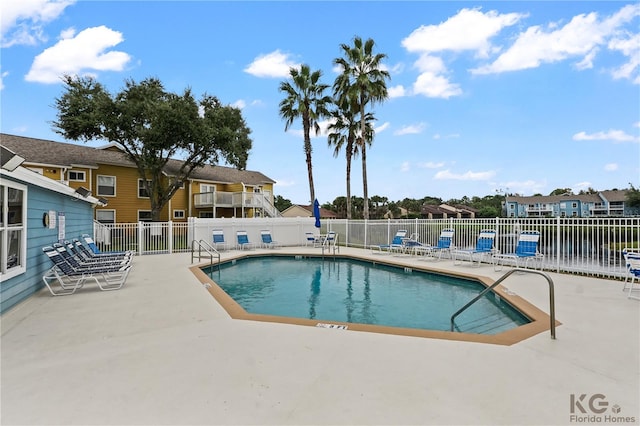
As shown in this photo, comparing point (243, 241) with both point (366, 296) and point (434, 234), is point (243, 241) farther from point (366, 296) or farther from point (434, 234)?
point (366, 296)

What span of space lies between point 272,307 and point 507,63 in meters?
14.3

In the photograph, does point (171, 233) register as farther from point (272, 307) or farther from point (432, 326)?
point (432, 326)

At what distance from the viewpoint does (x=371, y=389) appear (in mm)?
2670

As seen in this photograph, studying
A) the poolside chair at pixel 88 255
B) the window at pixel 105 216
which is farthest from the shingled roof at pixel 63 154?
the poolside chair at pixel 88 255

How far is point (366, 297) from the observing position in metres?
7.40

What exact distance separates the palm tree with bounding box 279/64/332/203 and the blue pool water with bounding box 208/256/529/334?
458 inches

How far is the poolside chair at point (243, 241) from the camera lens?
635 inches

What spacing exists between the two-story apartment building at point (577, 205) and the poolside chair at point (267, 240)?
53.5 m

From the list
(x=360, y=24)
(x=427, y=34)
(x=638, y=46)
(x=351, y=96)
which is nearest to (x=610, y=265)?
(x=638, y=46)

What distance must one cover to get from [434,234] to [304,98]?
13486 mm

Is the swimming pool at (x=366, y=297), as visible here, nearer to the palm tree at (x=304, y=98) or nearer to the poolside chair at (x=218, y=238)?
the poolside chair at (x=218, y=238)

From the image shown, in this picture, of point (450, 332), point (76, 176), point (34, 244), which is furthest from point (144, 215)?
point (450, 332)

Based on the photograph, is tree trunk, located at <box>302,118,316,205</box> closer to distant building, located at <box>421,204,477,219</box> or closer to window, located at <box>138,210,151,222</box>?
window, located at <box>138,210,151,222</box>

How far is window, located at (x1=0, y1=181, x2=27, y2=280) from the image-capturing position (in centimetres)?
497
